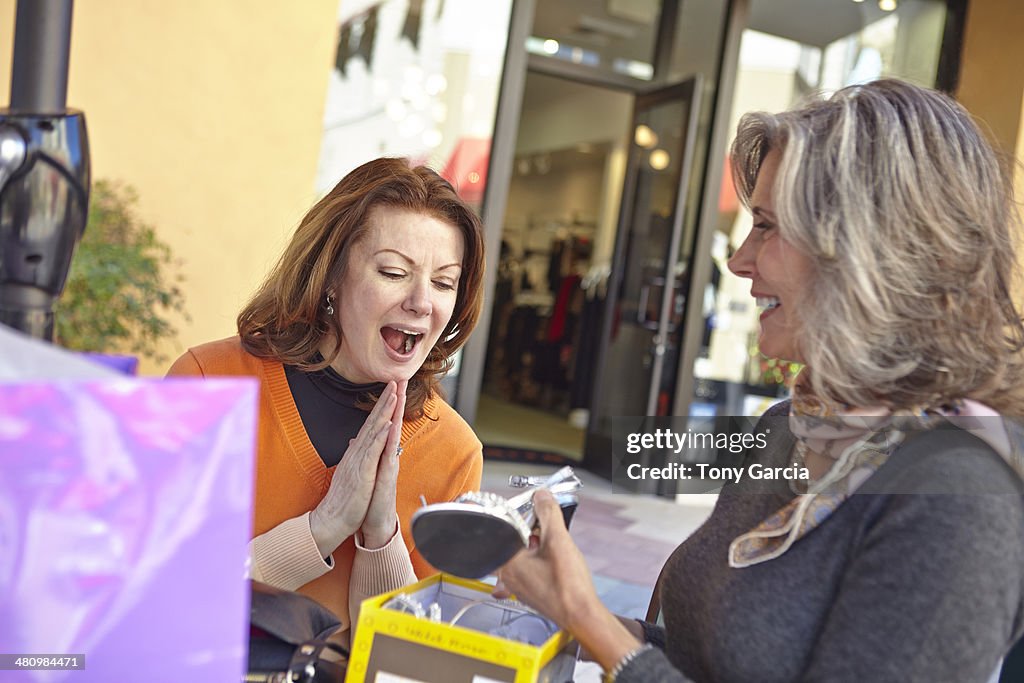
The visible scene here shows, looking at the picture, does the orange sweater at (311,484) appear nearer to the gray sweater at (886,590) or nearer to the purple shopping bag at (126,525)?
the gray sweater at (886,590)

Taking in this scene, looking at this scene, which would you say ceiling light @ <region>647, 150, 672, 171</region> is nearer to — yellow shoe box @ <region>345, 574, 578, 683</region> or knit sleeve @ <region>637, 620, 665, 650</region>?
knit sleeve @ <region>637, 620, 665, 650</region>

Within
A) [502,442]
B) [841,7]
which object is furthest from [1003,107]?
[502,442]

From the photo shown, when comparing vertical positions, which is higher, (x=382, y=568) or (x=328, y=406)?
(x=328, y=406)

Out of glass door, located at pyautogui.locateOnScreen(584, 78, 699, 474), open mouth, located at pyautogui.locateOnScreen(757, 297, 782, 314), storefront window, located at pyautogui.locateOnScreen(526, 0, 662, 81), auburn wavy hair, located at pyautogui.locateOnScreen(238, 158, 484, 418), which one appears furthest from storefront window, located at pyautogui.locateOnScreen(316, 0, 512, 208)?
open mouth, located at pyautogui.locateOnScreen(757, 297, 782, 314)

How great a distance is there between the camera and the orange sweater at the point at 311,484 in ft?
4.55

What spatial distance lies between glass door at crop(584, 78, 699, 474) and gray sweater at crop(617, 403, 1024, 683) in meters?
4.68

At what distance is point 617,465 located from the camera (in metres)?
1.09

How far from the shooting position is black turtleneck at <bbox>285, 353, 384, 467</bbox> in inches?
62.4

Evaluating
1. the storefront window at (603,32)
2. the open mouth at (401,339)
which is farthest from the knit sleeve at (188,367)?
the storefront window at (603,32)

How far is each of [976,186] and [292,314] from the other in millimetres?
1113

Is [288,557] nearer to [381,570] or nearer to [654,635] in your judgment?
[381,570]

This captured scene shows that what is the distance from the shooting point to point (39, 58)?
3.32 feet

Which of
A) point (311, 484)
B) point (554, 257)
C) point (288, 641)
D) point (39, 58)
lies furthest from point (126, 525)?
point (554, 257)

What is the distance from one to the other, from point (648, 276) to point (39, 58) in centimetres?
507
